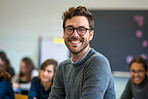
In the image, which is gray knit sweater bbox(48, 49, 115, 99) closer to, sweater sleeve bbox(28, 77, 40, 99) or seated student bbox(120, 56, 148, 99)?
sweater sleeve bbox(28, 77, 40, 99)

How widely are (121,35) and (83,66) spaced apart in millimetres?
2785

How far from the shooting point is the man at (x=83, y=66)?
1.19m

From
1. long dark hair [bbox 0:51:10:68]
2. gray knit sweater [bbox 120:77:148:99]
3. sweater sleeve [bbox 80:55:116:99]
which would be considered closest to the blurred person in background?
long dark hair [bbox 0:51:10:68]

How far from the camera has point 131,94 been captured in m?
2.68

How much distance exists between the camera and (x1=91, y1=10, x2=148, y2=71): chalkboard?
3877 millimetres

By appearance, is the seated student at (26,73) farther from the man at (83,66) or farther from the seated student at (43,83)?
the man at (83,66)

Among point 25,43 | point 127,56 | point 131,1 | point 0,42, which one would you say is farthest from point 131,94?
point 0,42

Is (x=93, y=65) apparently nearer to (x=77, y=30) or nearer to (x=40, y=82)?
(x=77, y=30)

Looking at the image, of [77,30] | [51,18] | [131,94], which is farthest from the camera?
[51,18]

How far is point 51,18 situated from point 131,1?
1611 millimetres

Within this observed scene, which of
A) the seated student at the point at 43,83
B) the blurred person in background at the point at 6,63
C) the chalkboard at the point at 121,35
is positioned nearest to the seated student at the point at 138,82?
the seated student at the point at 43,83

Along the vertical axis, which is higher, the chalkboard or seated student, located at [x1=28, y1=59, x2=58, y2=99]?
the chalkboard

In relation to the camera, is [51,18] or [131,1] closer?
[131,1]

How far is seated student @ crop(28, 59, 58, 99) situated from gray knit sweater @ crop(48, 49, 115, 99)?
4.00ft
